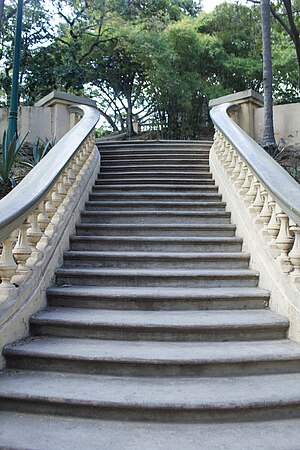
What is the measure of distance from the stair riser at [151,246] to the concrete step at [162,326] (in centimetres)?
122

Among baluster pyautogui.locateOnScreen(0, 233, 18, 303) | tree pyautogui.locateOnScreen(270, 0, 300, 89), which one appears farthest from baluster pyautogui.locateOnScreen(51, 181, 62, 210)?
tree pyautogui.locateOnScreen(270, 0, 300, 89)

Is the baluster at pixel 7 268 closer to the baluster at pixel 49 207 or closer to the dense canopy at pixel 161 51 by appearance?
the baluster at pixel 49 207

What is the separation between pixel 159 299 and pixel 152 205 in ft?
6.51

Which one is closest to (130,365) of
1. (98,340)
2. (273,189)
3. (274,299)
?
(98,340)

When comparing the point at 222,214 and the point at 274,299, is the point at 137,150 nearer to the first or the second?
the point at 222,214

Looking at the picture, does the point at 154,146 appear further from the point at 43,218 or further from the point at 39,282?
the point at 39,282

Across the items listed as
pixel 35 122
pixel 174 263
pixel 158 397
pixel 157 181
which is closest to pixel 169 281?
pixel 174 263

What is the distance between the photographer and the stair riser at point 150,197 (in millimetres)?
5195

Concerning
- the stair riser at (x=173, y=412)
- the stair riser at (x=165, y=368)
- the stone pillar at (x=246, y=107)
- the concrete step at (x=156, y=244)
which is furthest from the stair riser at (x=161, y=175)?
the stair riser at (x=173, y=412)

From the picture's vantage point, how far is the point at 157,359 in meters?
Result: 2.49

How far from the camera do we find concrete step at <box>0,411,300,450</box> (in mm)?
1942

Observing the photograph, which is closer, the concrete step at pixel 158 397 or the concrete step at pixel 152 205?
the concrete step at pixel 158 397

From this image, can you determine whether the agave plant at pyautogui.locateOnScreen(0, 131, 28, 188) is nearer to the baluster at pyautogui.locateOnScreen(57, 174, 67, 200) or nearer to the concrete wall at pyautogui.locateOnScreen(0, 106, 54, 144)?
the baluster at pyautogui.locateOnScreen(57, 174, 67, 200)

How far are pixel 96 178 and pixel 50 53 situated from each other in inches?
309
